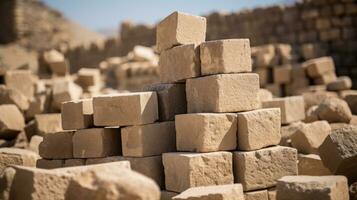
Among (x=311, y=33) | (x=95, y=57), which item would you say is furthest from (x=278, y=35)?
(x=95, y=57)

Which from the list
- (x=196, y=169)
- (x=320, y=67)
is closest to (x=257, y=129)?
(x=196, y=169)

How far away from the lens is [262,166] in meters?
6.19

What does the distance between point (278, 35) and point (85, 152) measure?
10638 millimetres

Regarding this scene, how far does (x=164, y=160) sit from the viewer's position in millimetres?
6262

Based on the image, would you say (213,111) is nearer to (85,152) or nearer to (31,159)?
(85,152)

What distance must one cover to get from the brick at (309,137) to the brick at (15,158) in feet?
14.4

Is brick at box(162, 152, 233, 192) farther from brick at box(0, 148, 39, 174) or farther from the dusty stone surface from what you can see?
the dusty stone surface

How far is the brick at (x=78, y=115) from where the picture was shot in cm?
712

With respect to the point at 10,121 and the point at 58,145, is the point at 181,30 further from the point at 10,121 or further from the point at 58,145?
the point at 10,121

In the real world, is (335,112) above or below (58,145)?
above

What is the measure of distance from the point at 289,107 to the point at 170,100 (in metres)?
3.20

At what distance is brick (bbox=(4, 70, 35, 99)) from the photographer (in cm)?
1159

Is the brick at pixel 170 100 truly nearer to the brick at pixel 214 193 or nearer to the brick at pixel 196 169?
the brick at pixel 196 169

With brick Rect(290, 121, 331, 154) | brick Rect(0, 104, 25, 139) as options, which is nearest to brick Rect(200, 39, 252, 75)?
brick Rect(290, 121, 331, 154)
